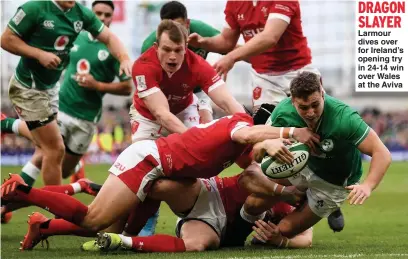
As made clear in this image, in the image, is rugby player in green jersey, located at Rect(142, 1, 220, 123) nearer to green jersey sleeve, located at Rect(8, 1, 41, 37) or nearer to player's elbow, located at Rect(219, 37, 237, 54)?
player's elbow, located at Rect(219, 37, 237, 54)

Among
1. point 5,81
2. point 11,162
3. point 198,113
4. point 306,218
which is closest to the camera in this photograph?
point 306,218

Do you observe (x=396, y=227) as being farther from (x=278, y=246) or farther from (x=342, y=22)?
(x=342, y=22)

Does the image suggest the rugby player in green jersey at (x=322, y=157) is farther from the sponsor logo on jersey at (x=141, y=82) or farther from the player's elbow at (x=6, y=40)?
the player's elbow at (x=6, y=40)

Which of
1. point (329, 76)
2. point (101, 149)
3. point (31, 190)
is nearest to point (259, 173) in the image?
point (31, 190)

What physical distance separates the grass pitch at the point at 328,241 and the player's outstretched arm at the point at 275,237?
0.13m

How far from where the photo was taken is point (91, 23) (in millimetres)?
9469

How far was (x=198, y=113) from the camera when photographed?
8.92 metres

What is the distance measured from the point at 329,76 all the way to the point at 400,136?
332 centimetres

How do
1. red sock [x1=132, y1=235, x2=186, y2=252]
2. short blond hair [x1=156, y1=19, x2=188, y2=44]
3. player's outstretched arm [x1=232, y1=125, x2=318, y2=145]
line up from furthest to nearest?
short blond hair [x1=156, y1=19, x2=188, y2=44], red sock [x1=132, y1=235, x2=186, y2=252], player's outstretched arm [x1=232, y1=125, x2=318, y2=145]

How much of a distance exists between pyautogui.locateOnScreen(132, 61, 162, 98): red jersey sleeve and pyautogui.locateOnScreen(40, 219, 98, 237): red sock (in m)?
1.53

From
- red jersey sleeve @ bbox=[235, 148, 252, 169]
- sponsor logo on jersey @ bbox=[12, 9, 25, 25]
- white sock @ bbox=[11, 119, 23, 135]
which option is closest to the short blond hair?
red jersey sleeve @ bbox=[235, 148, 252, 169]

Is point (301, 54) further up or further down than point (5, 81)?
further up

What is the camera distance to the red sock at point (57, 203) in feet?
22.0

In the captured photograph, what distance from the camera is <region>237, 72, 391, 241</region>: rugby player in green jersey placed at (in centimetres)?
620
